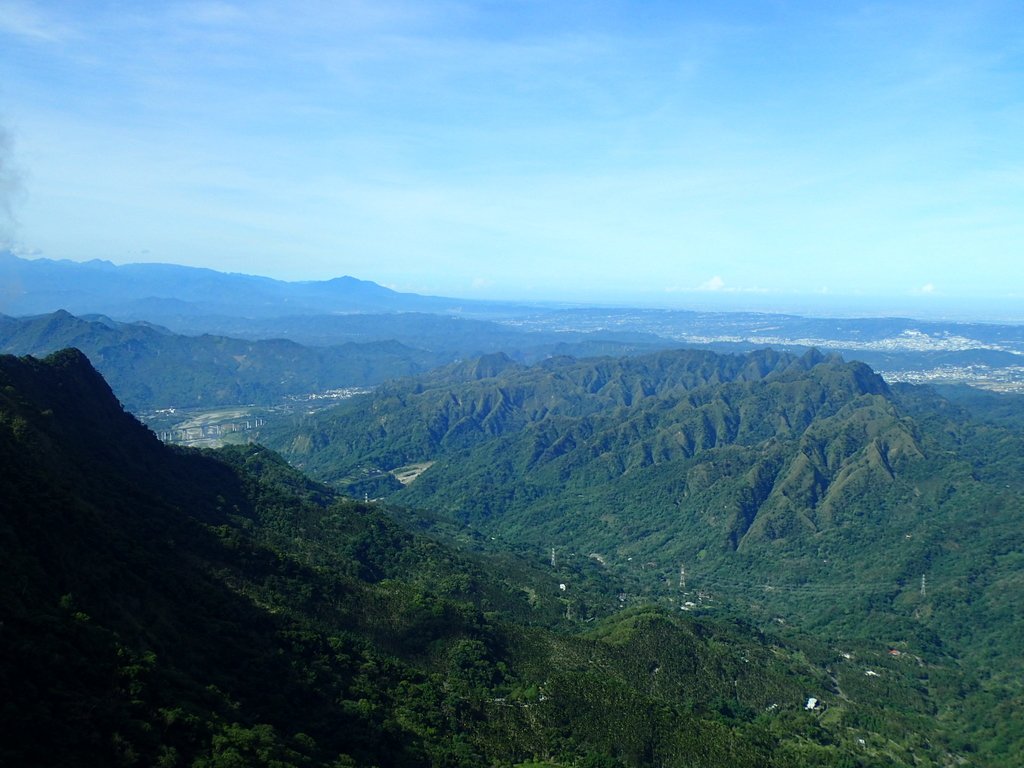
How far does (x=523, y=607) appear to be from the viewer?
104625mm

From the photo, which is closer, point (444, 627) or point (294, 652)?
point (294, 652)

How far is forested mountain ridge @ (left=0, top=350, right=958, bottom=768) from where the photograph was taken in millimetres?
36438

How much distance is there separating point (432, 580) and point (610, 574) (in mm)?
67043

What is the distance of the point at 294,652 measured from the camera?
5591cm

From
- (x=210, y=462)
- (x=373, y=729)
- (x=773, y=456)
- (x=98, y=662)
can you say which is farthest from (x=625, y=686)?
(x=773, y=456)

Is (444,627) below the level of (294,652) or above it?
below

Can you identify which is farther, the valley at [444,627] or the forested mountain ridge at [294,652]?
the valley at [444,627]

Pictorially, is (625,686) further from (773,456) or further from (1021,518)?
(773,456)

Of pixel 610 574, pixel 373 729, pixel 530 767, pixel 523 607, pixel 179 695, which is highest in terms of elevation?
pixel 179 695

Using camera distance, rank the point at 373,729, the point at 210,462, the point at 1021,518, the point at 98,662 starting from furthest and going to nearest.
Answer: the point at 1021,518 < the point at 210,462 < the point at 373,729 < the point at 98,662

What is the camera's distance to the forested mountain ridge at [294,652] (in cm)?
3644

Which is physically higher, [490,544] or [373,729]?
[373,729]

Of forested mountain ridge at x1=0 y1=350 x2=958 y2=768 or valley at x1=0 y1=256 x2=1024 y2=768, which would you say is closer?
forested mountain ridge at x1=0 y1=350 x2=958 y2=768

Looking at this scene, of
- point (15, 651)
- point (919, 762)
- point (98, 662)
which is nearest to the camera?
point (15, 651)
